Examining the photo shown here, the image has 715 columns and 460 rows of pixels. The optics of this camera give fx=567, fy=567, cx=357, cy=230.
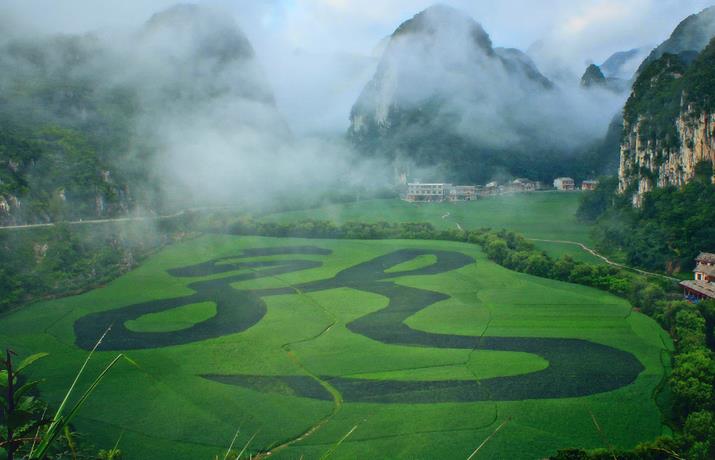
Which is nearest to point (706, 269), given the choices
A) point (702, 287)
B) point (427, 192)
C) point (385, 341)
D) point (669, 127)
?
point (702, 287)

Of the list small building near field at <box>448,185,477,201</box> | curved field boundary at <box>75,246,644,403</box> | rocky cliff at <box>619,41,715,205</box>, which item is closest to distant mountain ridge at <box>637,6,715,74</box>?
rocky cliff at <box>619,41,715,205</box>

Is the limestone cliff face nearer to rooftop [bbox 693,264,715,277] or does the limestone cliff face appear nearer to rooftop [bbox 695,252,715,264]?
rooftop [bbox 695,252,715,264]

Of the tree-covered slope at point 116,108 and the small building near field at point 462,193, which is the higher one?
the tree-covered slope at point 116,108

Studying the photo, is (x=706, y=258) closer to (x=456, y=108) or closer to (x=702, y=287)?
Result: (x=702, y=287)

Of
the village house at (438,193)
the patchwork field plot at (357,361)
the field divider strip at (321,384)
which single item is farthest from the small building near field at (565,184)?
the field divider strip at (321,384)

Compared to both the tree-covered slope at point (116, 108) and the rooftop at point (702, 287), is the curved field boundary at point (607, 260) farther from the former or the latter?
the tree-covered slope at point (116, 108)

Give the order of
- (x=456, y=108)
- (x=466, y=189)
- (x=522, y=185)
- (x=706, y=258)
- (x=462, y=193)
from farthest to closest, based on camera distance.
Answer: (x=456, y=108), (x=522, y=185), (x=466, y=189), (x=462, y=193), (x=706, y=258)
